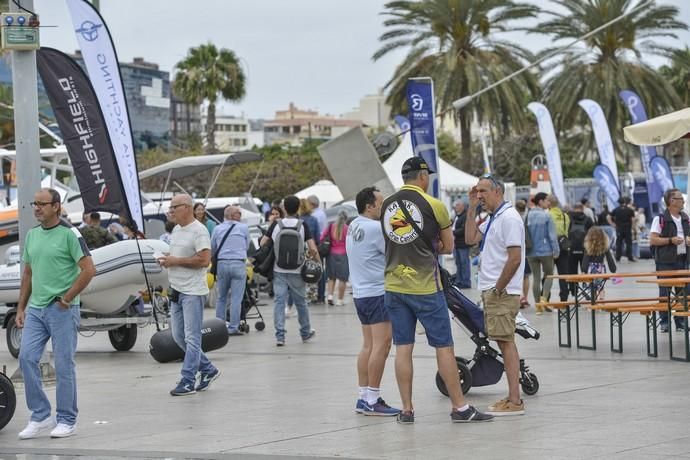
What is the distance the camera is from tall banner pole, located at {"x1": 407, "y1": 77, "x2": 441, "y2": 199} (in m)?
18.4

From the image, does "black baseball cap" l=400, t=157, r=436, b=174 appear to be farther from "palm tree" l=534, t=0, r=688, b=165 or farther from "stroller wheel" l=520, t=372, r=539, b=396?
"palm tree" l=534, t=0, r=688, b=165

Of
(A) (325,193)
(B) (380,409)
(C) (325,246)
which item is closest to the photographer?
(B) (380,409)

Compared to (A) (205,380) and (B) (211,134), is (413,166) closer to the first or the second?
(A) (205,380)

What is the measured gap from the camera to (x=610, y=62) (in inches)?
1772

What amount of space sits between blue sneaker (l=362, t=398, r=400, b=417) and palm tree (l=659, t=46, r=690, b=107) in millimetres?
36894

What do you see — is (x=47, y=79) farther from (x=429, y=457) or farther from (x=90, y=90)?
(x=429, y=457)

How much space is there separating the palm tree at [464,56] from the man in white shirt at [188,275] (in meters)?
30.2

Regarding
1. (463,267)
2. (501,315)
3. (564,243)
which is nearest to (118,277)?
(501,315)

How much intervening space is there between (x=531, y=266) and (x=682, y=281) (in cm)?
749

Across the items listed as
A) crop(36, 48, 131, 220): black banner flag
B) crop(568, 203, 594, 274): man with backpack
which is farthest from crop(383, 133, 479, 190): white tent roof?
crop(36, 48, 131, 220): black banner flag

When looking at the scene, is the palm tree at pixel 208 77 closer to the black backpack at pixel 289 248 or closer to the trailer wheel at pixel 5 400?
the black backpack at pixel 289 248

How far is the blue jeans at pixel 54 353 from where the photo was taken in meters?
9.14

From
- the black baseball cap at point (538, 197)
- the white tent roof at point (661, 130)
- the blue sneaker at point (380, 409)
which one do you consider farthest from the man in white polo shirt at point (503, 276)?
the black baseball cap at point (538, 197)

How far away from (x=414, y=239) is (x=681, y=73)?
60.4m
